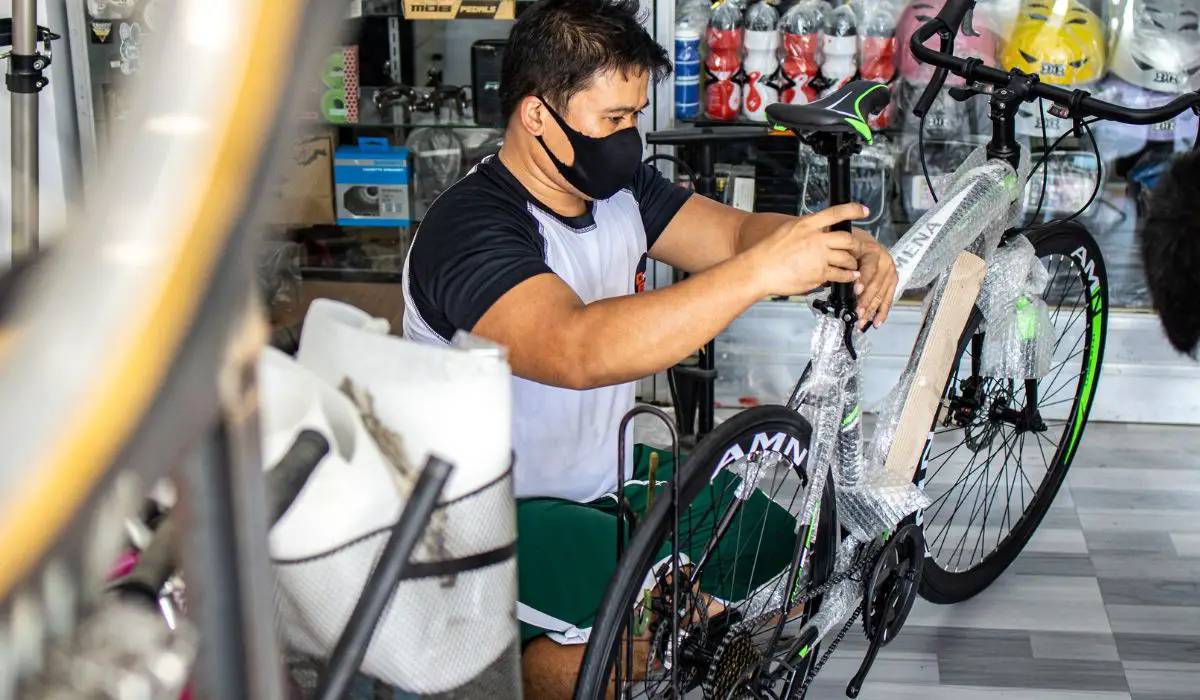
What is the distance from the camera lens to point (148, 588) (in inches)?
19.3

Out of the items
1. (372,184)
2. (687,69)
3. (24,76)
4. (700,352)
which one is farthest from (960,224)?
(372,184)

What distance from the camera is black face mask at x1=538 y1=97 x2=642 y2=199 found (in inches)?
68.7

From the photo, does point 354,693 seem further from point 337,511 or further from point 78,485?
point 78,485

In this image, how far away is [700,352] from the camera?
9.77 feet

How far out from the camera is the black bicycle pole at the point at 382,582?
2.13 feet

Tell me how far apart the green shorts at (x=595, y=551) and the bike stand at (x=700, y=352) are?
0.91 m

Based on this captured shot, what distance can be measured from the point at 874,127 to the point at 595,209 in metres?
1.59

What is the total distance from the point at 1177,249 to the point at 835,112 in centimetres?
56

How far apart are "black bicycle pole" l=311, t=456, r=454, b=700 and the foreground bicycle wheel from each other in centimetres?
150

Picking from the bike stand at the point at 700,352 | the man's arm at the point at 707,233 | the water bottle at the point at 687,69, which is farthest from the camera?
the water bottle at the point at 687,69

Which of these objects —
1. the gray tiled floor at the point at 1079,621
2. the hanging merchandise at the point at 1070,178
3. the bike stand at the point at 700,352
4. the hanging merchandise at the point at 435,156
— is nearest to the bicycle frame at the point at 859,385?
the gray tiled floor at the point at 1079,621

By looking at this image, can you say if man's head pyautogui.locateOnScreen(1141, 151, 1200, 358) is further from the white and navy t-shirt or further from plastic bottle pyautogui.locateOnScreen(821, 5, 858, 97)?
plastic bottle pyautogui.locateOnScreen(821, 5, 858, 97)

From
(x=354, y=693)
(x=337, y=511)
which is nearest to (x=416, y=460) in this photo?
(x=337, y=511)

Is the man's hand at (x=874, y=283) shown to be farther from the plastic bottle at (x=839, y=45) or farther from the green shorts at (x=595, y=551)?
the plastic bottle at (x=839, y=45)
